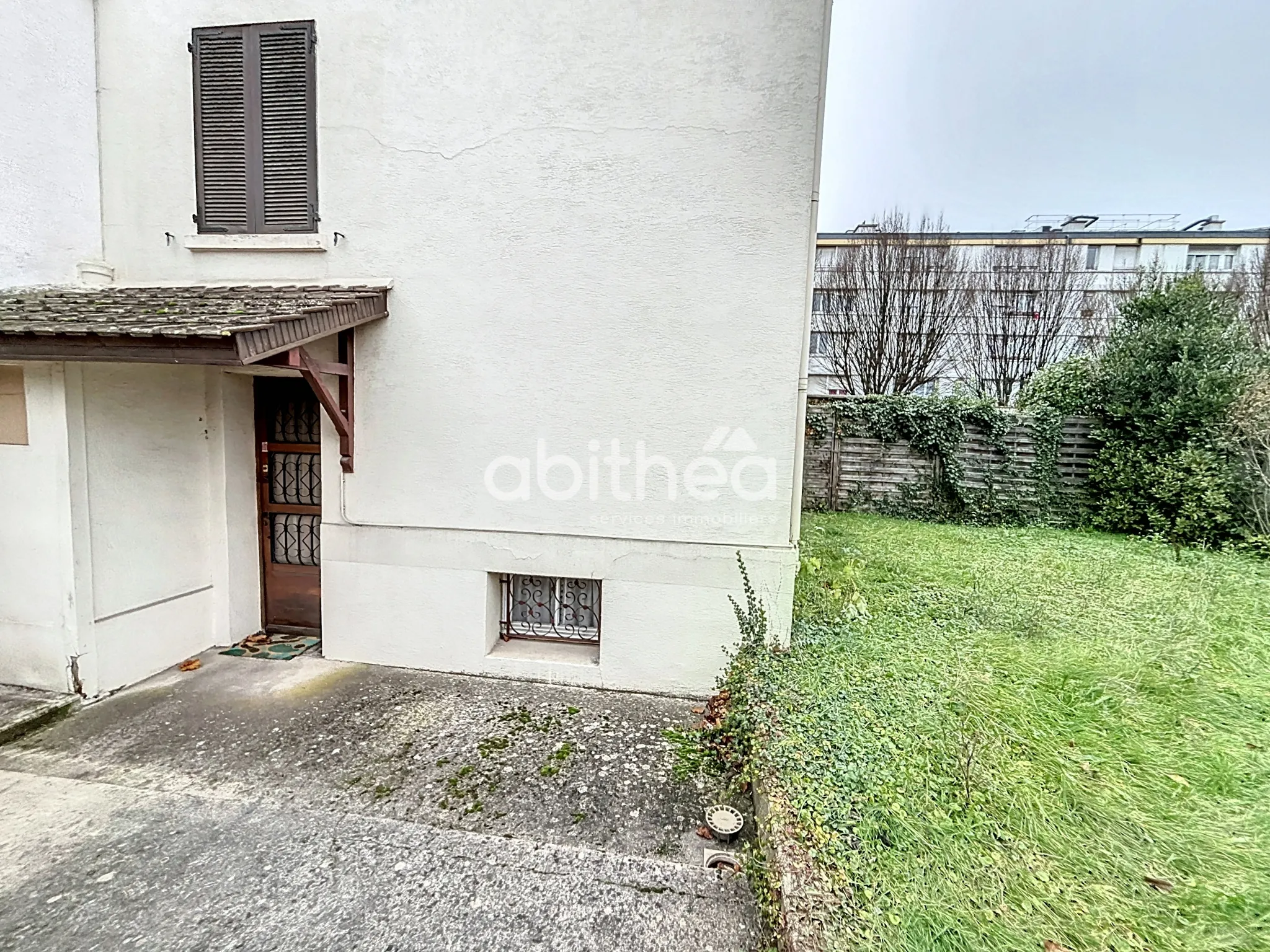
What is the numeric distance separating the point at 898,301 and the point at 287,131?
2040 cm

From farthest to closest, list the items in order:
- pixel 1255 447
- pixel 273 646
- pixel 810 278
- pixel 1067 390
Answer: pixel 1067 390
pixel 1255 447
pixel 273 646
pixel 810 278

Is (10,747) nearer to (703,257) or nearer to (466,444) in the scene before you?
(466,444)

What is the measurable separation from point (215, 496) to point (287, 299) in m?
2.48

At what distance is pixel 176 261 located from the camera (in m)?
5.66

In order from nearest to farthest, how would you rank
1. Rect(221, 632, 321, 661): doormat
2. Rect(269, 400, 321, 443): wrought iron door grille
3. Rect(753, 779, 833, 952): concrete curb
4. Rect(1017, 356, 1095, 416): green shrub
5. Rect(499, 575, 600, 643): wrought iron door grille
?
Rect(753, 779, 833, 952): concrete curb
Rect(499, 575, 600, 643): wrought iron door grille
Rect(221, 632, 321, 661): doormat
Rect(269, 400, 321, 443): wrought iron door grille
Rect(1017, 356, 1095, 416): green shrub

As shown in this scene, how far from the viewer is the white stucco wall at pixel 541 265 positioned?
492 centimetres

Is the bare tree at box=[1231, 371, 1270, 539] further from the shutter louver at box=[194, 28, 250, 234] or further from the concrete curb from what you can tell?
the shutter louver at box=[194, 28, 250, 234]

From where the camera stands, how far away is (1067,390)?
11906mm

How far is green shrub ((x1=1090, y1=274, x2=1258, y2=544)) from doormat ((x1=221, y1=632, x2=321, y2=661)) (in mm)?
13470

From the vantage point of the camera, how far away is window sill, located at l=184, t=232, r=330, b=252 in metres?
5.46

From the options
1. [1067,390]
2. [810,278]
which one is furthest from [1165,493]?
[810,278]

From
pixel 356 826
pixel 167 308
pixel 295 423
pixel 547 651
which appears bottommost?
pixel 356 826

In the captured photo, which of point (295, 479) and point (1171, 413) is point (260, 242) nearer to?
point (295, 479)

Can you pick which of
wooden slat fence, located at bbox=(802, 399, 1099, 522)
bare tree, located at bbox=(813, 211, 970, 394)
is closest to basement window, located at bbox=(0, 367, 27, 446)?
wooden slat fence, located at bbox=(802, 399, 1099, 522)
